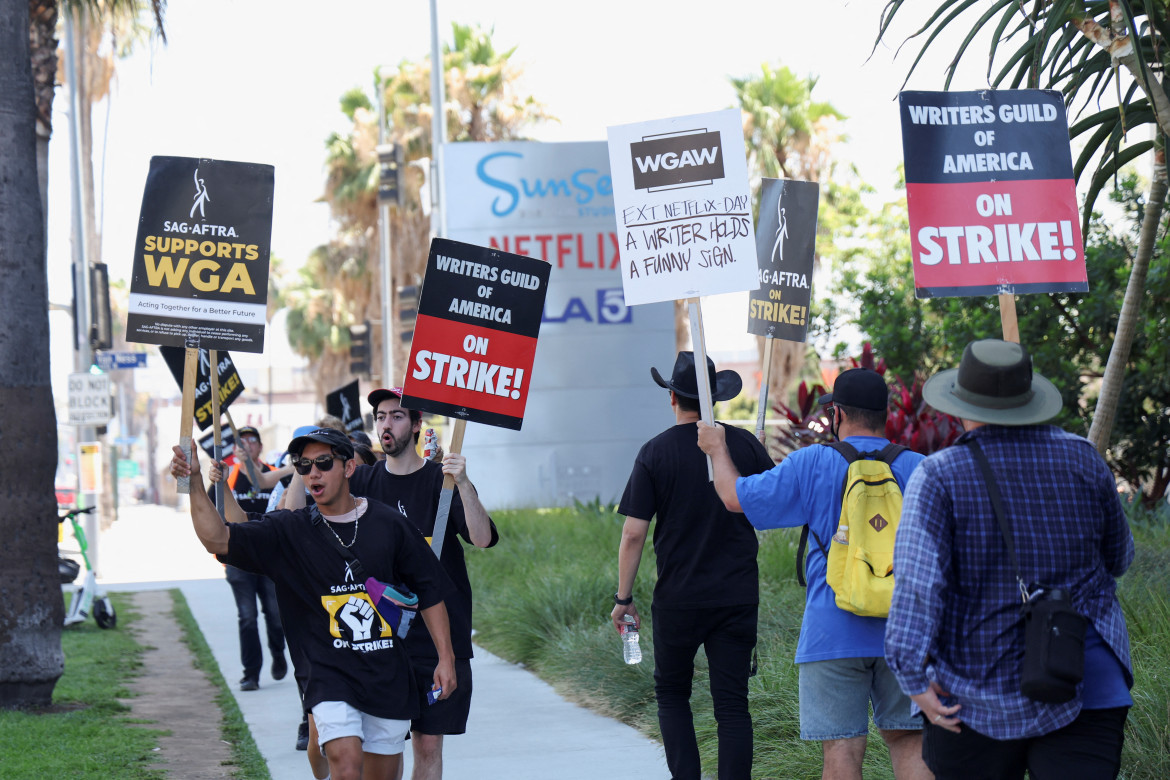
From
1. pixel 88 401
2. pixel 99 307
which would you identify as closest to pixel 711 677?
pixel 99 307

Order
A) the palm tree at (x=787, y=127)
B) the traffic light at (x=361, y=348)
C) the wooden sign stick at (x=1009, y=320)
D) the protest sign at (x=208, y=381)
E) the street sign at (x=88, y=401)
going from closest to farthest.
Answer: the wooden sign stick at (x=1009, y=320), the protest sign at (x=208, y=381), the street sign at (x=88, y=401), the traffic light at (x=361, y=348), the palm tree at (x=787, y=127)

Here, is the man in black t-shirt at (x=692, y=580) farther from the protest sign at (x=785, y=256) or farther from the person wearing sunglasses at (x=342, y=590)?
the protest sign at (x=785, y=256)

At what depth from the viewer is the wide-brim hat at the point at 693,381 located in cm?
580

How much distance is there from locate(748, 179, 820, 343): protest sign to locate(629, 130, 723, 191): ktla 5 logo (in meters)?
2.54

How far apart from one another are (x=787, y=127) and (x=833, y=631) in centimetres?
3072

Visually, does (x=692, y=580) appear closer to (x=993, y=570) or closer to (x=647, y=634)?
(x=993, y=570)

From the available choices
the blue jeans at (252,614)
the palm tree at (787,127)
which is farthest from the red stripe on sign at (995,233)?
the palm tree at (787,127)

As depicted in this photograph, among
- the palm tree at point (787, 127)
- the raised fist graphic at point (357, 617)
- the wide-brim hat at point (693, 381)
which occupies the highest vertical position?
the palm tree at point (787, 127)

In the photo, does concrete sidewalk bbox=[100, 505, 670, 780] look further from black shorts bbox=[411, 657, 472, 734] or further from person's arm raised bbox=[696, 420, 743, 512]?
person's arm raised bbox=[696, 420, 743, 512]

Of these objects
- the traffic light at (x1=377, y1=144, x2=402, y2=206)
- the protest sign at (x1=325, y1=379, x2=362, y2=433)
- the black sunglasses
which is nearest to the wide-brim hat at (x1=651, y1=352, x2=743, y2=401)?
the black sunglasses

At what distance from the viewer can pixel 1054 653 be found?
322 centimetres

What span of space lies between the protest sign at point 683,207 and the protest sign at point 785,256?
8.32 ft

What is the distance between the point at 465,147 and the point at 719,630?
15145mm

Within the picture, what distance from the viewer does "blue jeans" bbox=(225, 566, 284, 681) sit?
10.3 m
